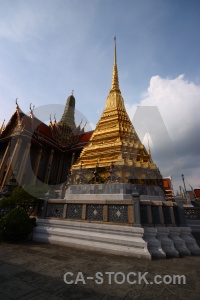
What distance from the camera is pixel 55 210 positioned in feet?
23.8

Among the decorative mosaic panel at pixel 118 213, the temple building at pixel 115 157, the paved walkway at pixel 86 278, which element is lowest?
the paved walkway at pixel 86 278

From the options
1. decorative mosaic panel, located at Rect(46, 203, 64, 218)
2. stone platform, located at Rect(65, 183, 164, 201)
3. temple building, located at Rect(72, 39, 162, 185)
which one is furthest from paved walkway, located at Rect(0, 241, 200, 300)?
temple building, located at Rect(72, 39, 162, 185)

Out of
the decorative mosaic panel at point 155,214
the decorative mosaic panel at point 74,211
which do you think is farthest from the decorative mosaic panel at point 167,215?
the decorative mosaic panel at point 74,211

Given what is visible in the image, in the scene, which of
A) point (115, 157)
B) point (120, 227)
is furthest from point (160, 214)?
point (115, 157)

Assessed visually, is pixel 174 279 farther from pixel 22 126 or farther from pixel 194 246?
pixel 22 126

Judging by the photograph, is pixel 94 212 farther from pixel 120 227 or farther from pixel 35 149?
pixel 35 149

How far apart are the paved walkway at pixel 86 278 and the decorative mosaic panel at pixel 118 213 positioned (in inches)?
56.2

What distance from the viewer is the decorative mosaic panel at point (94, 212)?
20.0ft

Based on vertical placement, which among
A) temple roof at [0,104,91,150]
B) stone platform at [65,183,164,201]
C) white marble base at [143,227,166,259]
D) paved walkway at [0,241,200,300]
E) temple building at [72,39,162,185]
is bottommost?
paved walkway at [0,241,200,300]

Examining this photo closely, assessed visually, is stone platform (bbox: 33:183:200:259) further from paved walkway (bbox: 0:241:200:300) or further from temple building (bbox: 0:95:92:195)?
temple building (bbox: 0:95:92:195)

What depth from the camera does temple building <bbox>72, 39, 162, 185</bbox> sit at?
401 inches

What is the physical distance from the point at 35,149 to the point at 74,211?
18.0 meters

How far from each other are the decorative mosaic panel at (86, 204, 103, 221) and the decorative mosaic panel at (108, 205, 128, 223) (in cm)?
39

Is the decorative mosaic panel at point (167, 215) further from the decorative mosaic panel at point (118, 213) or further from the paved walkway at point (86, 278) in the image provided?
the paved walkway at point (86, 278)
